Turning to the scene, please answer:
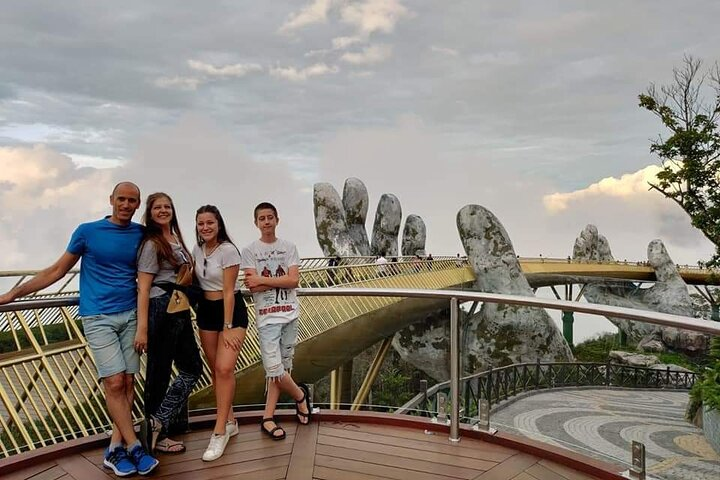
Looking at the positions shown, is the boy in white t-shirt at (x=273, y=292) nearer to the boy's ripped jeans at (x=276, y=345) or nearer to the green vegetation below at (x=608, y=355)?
the boy's ripped jeans at (x=276, y=345)

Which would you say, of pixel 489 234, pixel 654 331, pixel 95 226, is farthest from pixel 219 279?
pixel 489 234

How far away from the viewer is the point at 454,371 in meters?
3.15

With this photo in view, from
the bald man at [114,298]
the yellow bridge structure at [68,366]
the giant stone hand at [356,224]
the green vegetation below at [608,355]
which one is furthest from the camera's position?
the giant stone hand at [356,224]

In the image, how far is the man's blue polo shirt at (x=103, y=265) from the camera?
2652 millimetres

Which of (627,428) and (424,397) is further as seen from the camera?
(424,397)

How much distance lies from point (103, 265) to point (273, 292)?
887mm

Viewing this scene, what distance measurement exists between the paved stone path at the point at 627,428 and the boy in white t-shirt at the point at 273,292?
135cm

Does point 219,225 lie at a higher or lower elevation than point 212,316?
higher

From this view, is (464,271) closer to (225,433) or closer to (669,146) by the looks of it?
(669,146)

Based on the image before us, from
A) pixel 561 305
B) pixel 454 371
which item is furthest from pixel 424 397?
pixel 561 305

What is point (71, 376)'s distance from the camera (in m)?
4.09

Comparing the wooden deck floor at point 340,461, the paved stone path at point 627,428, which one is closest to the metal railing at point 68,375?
the wooden deck floor at point 340,461

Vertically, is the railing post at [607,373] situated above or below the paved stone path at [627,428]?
above

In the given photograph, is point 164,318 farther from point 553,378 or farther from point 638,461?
point 638,461
